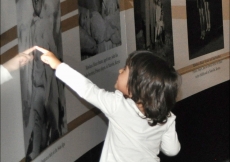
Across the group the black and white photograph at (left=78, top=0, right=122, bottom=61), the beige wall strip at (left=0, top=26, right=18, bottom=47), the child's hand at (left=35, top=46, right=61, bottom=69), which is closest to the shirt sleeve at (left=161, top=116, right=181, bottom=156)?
the black and white photograph at (left=78, top=0, right=122, bottom=61)

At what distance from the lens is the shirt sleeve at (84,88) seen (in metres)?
1.90

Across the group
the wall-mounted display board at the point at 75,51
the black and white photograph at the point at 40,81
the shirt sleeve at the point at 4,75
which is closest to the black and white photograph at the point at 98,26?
the wall-mounted display board at the point at 75,51

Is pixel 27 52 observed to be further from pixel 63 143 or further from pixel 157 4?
pixel 157 4

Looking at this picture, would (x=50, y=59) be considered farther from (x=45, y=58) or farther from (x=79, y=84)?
(x=79, y=84)

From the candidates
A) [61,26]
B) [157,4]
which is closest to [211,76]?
[157,4]

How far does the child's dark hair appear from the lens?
194cm

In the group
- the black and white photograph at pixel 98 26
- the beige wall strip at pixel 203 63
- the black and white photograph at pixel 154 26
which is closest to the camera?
the black and white photograph at pixel 98 26

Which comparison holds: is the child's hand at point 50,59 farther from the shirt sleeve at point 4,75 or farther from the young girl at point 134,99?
the shirt sleeve at point 4,75

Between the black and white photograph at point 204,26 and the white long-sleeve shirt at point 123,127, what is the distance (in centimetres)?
96

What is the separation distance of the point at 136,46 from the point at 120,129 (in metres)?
0.59

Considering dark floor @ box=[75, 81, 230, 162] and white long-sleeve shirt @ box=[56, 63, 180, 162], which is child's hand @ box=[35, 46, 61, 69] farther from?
dark floor @ box=[75, 81, 230, 162]

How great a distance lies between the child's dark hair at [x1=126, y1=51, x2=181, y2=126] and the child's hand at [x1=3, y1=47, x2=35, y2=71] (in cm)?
40

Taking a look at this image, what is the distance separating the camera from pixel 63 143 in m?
2.05

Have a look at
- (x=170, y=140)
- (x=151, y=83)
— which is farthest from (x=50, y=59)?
(x=170, y=140)
